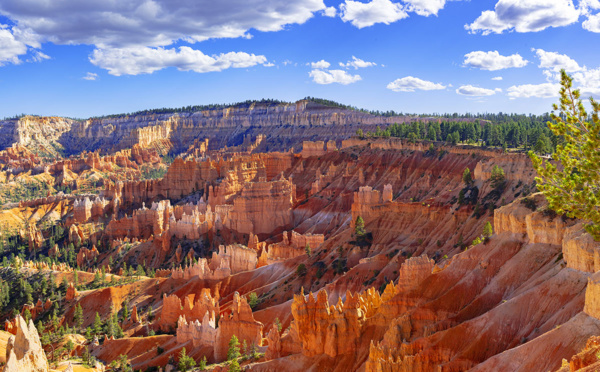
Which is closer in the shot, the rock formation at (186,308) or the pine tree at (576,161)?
the pine tree at (576,161)

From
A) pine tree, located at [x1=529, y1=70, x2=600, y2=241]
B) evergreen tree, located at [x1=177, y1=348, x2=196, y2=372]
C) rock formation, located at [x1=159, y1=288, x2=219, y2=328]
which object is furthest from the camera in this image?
rock formation, located at [x1=159, y1=288, x2=219, y2=328]

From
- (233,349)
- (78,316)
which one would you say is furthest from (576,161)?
(78,316)

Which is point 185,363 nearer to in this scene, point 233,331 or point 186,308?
point 233,331

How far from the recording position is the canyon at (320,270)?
89.0 feet

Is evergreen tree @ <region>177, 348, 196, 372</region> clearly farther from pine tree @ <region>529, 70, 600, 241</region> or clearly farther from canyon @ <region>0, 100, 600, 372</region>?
pine tree @ <region>529, 70, 600, 241</region>

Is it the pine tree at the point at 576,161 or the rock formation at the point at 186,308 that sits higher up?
the pine tree at the point at 576,161

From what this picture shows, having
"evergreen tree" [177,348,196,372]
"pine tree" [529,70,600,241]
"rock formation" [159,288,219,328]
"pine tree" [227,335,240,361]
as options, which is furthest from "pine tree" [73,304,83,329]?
"pine tree" [529,70,600,241]

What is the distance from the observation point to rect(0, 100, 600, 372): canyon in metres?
27.1

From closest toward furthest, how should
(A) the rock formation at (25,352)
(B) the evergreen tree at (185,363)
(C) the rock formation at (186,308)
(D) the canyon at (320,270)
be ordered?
(A) the rock formation at (25,352)
(D) the canyon at (320,270)
(B) the evergreen tree at (185,363)
(C) the rock formation at (186,308)

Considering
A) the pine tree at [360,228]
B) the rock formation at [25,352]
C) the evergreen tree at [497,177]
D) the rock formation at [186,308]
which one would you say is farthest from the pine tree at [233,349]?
the evergreen tree at [497,177]

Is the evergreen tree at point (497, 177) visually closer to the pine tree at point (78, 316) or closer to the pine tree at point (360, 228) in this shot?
the pine tree at point (360, 228)

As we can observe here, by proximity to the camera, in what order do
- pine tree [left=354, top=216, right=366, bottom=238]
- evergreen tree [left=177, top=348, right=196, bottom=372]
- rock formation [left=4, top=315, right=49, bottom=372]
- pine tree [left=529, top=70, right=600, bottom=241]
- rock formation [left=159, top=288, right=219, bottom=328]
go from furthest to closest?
pine tree [left=354, top=216, right=366, bottom=238] → rock formation [left=159, top=288, right=219, bottom=328] → evergreen tree [left=177, top=348, right=196, bottom=372] → rock formation [left=4, top=315, right=49, bottom=372] → pine tree [left=529, top=70, right=600, bottom=241]

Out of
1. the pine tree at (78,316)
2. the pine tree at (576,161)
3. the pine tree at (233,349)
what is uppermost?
the pine tree at (576,161)

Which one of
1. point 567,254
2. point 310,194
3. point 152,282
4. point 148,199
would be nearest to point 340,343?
point 567,254
